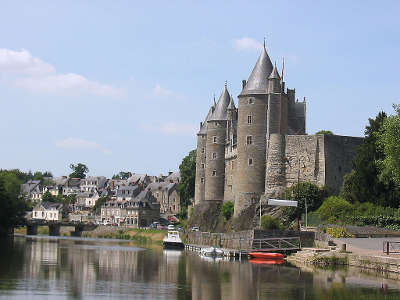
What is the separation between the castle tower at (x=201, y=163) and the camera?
3052 inches

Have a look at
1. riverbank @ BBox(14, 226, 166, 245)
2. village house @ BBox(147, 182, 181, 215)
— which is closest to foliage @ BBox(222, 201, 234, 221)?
riverbank @ BBox(14, 226, 166, 245)

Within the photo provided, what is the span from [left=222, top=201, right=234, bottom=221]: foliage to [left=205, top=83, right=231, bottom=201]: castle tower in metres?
4.86

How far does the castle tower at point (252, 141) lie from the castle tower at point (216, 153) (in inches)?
446

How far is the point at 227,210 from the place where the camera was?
221ft

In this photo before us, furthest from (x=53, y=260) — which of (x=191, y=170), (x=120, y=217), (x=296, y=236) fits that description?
(x=120, y=217)

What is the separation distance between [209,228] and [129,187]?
6339 cm

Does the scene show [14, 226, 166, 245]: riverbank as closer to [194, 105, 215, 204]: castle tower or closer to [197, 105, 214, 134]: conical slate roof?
[194, 105, 215, 204]: castle tower

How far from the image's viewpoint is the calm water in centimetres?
2684

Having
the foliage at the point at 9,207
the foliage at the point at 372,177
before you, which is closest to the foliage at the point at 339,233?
the foliage at the point at 372,177

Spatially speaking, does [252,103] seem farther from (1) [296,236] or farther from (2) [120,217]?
(2) [120,217]

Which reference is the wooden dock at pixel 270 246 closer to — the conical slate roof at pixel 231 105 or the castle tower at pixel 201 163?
the conical slate roof at pixel 231 105

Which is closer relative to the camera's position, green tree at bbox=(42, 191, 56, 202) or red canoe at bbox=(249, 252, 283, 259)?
red canoe at bbox=(249, 252, 283, 259)

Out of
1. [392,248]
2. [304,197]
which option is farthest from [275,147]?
[392,248]

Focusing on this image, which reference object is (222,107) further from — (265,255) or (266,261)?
(266,261)
